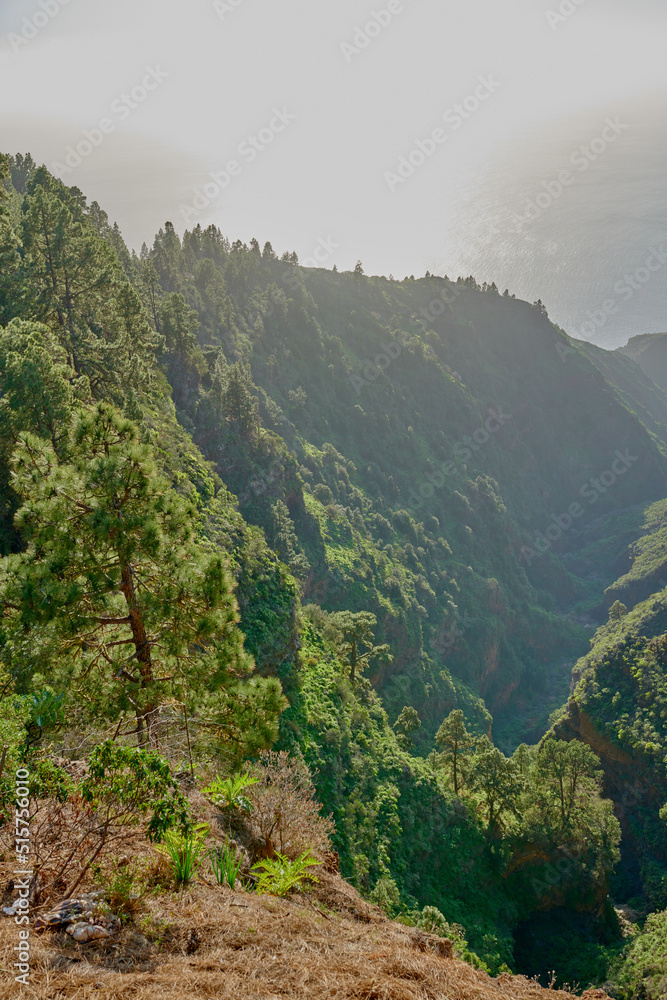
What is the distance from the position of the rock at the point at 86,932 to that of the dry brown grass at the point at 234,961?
0.08 metres

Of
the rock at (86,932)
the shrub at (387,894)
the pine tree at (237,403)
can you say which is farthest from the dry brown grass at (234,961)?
the pine tree at (237,403)

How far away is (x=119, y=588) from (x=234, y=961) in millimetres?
7380

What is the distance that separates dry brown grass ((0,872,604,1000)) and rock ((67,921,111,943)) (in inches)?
3.0

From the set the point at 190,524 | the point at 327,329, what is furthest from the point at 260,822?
the point at 327,329

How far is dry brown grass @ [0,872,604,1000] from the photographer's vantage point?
17.7 ft

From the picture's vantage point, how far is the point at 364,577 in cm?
7100

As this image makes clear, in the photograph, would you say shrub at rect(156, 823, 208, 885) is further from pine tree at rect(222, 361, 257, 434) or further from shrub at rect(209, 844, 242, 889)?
pine tree at rect(222, 361, 257, 434)

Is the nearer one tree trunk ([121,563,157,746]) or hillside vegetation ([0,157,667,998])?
hillside vegetation ([0,157,667,998])

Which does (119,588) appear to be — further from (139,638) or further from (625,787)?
(625,787)

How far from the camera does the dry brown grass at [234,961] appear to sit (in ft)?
17.7

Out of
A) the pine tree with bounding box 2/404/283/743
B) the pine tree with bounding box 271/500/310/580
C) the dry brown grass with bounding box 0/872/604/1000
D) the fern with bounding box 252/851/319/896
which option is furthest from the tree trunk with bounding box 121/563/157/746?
the pine tree with bounding box 271/500/310/580

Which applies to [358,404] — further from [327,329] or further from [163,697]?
[163,697]

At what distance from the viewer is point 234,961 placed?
6176mm

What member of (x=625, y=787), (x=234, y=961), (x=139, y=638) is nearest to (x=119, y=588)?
(x=139, y=638)
